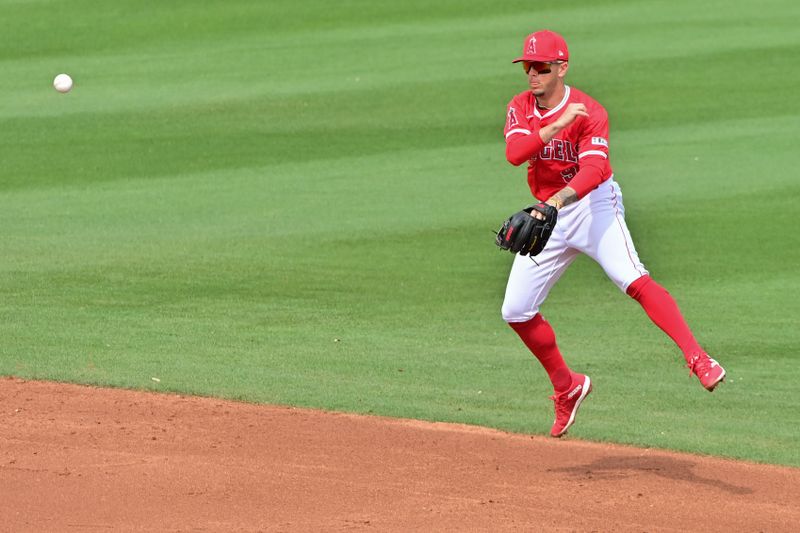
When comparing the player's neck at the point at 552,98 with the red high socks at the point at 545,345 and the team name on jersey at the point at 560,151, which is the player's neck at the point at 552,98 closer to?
the team name on jersey at the point at 560,151

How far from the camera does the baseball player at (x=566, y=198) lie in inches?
274

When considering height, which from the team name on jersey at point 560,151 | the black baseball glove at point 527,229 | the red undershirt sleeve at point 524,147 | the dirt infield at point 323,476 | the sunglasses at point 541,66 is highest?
the sunglasses at point 541,66

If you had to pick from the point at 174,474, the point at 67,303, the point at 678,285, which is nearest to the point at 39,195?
the point at 67,303

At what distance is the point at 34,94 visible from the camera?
55.6 feet

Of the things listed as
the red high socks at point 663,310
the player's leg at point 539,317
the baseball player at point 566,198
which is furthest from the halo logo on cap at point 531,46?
the red high socks at point 663,310

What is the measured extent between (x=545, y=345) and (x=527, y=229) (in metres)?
1.04

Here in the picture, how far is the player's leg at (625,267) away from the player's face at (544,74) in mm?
620

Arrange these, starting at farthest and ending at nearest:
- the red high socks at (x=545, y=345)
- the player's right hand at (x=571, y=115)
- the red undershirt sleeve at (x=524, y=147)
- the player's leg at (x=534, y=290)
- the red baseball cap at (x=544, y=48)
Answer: the red high socks at (x=545, y=345) < the player's leg at (x=534, y=290) < the red baseball cap at (x=544, y=48) < the red undershirt sleeve at (x=524, y=147) < the player's right hand at (x=571, y=115)

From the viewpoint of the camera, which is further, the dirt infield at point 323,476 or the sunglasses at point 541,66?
the sunglasses at point 541,66

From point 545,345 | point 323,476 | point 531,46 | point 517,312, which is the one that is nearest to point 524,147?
point 531,46

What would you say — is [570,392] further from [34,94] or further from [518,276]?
[34,94]

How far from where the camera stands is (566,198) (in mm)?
6910

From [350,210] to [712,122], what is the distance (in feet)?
17.0

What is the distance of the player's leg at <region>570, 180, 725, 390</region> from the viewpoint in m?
7.09
